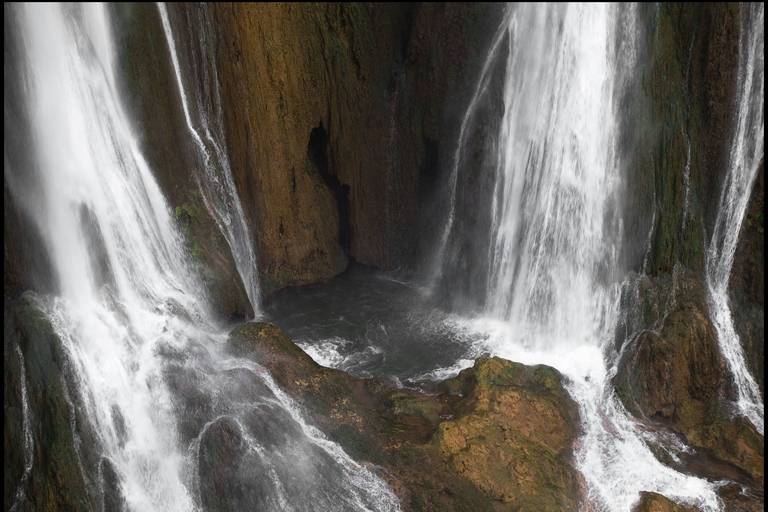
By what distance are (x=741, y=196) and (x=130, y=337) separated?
974 cm

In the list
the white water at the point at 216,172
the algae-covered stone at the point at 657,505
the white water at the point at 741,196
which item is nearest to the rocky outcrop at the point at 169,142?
the white water at the point at 216,172

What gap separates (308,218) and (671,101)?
819 cm

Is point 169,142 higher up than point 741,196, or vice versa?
point 169,142

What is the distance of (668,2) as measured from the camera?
980cm

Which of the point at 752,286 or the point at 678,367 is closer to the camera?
the point at 752,286

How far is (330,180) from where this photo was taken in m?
15.2

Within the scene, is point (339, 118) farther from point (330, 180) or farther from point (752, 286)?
point (752, 286)

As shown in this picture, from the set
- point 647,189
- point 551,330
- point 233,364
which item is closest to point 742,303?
point 647,189

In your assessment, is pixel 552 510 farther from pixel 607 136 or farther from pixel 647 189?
pixel 607 136

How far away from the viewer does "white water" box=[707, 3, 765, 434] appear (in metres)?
9.20

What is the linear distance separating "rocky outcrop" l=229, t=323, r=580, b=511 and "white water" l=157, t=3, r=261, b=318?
330 centimetres

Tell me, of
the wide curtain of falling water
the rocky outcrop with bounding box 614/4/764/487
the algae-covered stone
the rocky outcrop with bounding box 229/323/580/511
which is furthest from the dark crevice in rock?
the algae-covered stone

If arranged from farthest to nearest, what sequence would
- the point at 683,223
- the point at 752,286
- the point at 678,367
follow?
the point at 683,223
the point at 678,367
the point at 752,286

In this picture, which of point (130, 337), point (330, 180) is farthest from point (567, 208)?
point (130, 337)
